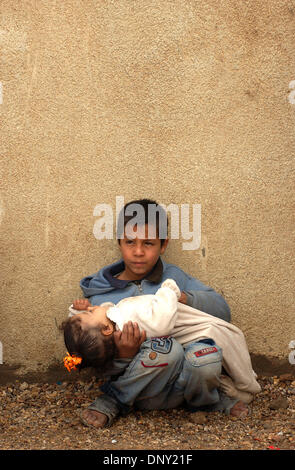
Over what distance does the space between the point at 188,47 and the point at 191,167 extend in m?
0.71

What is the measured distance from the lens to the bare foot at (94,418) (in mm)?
2715

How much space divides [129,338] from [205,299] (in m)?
0.58

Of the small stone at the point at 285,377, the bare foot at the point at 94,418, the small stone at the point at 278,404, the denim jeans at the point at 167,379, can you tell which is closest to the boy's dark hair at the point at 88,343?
the denim jeans at the point at 167,379

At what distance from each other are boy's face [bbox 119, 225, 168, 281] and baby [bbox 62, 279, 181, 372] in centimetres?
25

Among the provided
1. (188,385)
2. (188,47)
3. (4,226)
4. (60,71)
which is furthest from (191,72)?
(188,385)

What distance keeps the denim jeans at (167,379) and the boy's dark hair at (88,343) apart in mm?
171

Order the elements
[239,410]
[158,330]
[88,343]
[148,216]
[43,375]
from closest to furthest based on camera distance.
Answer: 1. [88,343]
2. [158,330]
3. [239,410]
4. [148,216]
5. [43,375]

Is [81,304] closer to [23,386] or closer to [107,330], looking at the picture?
[107,330]

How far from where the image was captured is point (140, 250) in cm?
299

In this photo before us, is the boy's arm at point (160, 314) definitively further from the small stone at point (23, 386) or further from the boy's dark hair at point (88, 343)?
the small stone at point (23, 386)

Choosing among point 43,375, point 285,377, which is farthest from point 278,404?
point 43,375
